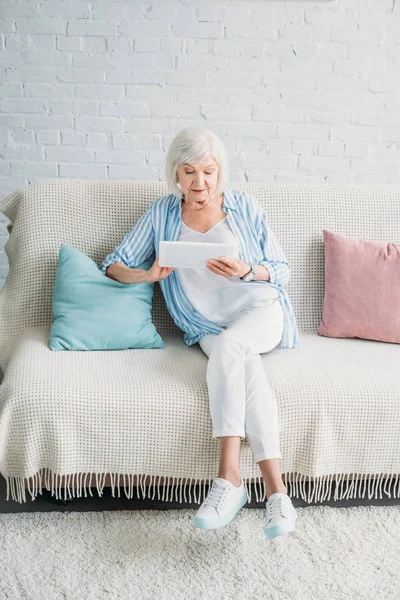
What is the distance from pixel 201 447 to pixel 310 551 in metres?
0.40

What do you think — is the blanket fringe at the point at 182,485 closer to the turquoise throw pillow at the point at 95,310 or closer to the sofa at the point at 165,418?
the sofa at the point at 165,418

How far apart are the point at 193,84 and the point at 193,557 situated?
2089 millimetres

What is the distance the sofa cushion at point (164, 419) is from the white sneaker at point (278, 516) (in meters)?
0.16

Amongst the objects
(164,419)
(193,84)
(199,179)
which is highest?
(193,84)

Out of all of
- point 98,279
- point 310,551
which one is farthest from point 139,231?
point 310,551

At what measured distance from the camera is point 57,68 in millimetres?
3092

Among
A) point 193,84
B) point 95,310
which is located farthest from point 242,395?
point 193,84

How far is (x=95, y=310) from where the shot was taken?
228 centimetres

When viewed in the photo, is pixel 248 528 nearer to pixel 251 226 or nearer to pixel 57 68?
pixel 251 226

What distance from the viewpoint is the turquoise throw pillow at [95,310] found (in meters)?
2.24

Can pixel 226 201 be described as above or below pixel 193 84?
below

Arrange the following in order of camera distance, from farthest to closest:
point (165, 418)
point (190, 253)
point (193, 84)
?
point (193, 84) → point (190, 253) → point (165, 418)

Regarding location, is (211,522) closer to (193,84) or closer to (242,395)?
(242,395)

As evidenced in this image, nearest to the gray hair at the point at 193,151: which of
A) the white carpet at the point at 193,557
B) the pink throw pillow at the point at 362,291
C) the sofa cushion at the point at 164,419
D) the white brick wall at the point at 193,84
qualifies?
the pink throw pillow at the point at 362,291
